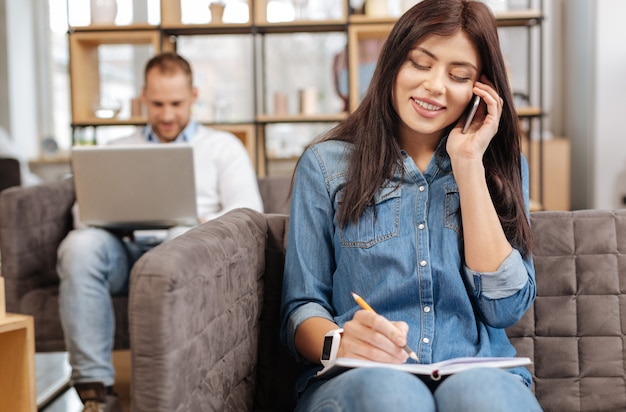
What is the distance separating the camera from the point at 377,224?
53.0 inches

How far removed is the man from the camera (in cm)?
223

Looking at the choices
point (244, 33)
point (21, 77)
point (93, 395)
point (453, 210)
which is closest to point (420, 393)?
point (453, 210)

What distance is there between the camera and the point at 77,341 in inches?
87.6

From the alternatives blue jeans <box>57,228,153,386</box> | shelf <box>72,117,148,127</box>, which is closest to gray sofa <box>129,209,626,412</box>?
blue jeans <box>57,228,153,386</box>

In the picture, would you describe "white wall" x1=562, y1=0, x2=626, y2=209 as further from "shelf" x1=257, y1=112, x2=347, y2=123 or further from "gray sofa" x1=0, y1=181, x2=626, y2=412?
"gray sofa" x1=0, y1=181, x2=626, y2=412

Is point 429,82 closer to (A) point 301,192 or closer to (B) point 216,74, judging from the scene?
(A) point 301,192

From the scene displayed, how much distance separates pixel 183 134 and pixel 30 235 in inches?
28.8

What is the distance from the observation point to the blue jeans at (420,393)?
40.1 inches

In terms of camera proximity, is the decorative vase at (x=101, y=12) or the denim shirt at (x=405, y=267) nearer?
the denim shirt at (x=405, y=267)

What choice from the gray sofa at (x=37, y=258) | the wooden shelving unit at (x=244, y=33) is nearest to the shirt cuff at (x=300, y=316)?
the gray sofa at (x=37, y=258)

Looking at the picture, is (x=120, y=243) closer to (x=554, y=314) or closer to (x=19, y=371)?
(x=19, y=371)

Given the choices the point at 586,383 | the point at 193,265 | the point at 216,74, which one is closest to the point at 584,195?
the point at 216,74

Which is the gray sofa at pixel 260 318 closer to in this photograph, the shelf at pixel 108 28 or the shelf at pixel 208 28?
the shelf at pixel 208 28

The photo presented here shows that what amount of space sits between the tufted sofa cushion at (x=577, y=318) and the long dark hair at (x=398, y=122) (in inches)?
5.4
